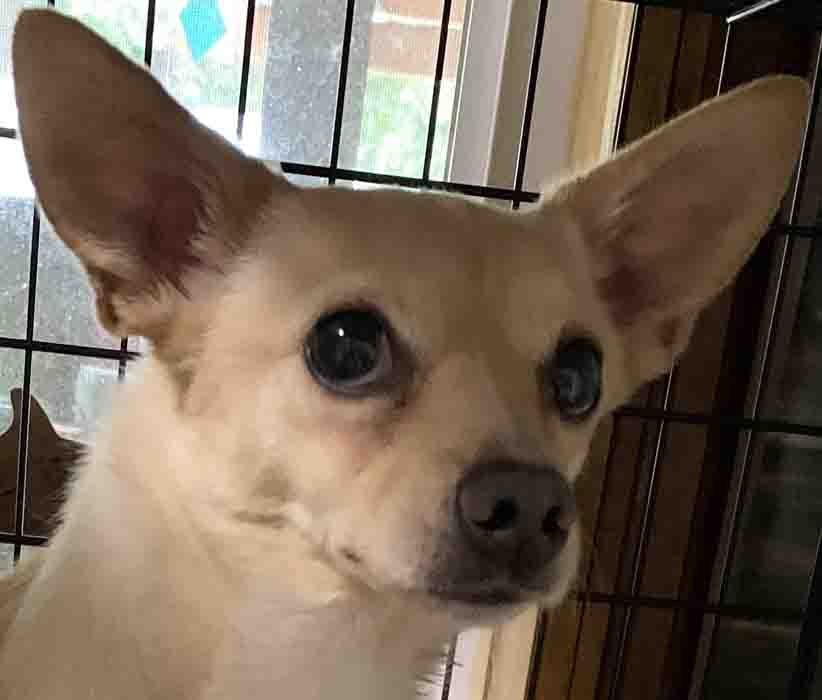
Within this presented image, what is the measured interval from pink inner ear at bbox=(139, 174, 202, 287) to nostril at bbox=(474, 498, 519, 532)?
0.32m

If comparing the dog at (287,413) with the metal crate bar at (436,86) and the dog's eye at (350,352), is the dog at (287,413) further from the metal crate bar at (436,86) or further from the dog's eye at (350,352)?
the metal crate bar at (436,86)

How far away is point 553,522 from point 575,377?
17 cm

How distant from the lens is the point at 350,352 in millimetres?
740

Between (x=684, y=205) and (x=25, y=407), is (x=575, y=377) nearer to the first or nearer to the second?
(x=684, y=205)

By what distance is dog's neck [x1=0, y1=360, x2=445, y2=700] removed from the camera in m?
0.75

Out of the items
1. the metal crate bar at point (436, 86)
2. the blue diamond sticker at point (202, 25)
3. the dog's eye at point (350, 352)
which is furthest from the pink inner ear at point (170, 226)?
the blue diamond sticker at point (202, 25)

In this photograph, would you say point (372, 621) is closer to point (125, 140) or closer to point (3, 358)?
point (125, 140)

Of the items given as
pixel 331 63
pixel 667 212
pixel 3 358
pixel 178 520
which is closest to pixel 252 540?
pixel 178 520

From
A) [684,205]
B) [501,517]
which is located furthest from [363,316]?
[684,205]

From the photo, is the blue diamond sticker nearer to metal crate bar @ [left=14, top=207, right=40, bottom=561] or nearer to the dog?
metal crate bar @ [left=14, top=207, right=40, bottom=561]

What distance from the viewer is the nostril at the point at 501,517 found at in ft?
2.15

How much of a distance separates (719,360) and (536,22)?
0.48m

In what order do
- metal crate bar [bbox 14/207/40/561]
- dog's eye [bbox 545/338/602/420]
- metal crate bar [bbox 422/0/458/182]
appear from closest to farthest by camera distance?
dog's eye [bbox 545/338/602/420]
metal crate bar [bbox 14/207/40/561]
metal crate bar [bbox 422/0/458/182]

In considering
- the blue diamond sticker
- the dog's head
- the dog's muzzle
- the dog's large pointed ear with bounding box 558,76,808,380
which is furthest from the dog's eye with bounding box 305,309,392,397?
the blue diamond sticker
